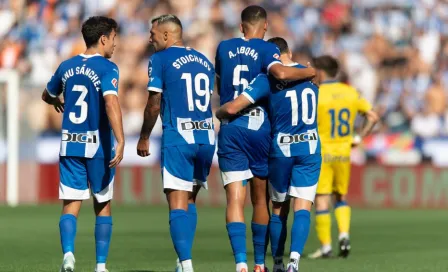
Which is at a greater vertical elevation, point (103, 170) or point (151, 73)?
point (151, 73)

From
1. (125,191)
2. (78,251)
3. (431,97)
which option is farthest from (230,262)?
(431,97)

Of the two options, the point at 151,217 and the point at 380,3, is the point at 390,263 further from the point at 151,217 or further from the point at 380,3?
the point at 380,3

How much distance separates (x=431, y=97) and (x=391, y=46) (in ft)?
6.17

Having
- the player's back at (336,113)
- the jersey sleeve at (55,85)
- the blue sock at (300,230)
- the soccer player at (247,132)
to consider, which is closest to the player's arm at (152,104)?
the soccer player at (247,132)

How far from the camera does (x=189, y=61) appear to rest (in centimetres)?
953

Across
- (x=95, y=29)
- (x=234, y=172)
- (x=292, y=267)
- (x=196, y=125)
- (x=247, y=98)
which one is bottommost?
(x=292, y=267)

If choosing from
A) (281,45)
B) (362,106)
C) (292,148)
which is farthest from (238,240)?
(362,106)

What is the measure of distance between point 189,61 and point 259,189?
1343 millimetres

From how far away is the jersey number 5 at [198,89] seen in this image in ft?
31.2

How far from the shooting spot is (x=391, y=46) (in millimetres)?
25562

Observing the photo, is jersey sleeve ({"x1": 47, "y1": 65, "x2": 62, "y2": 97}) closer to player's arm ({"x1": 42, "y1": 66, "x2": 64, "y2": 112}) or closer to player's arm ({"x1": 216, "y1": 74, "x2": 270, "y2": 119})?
player's arm ({"x1": 42, "y1": 66, "x2": 64, "y2": 112})

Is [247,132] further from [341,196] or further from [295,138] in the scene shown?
[341,196]

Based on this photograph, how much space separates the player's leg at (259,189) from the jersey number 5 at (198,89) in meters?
0.50

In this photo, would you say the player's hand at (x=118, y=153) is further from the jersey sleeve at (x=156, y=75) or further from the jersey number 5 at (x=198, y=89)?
the jersey number 5 at (x=198, y=89)
